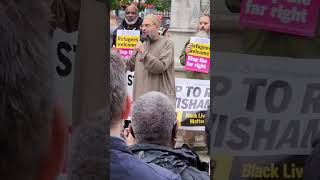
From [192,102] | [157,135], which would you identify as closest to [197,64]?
[192,102]

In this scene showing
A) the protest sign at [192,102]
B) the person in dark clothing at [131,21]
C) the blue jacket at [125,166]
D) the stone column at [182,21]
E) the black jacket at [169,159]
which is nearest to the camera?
the blue jacket at [125,166]

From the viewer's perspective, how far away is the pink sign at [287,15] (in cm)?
135

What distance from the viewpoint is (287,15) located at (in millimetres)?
1362

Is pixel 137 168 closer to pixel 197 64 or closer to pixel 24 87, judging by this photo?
pixel 24 87

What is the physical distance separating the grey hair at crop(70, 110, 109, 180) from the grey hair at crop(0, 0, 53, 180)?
131mm

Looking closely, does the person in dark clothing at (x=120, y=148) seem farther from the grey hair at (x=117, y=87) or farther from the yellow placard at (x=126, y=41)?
the yellow placard at (x=126, y=41)

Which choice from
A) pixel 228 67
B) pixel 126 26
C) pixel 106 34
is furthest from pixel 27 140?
pixel 126 26

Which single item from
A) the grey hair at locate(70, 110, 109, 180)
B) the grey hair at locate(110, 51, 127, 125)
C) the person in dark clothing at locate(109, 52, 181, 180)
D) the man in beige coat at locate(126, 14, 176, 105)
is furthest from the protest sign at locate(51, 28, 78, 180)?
the man in beige coat at locate(126, 14, 176, 105)

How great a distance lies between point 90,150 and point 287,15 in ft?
1.73

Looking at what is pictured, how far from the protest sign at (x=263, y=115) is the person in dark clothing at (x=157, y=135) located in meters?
1.21

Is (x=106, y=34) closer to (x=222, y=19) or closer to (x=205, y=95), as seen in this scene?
(x=222, y=19)

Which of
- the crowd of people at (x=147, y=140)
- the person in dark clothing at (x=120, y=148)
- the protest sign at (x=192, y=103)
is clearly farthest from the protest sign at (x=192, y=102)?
the person in dark clothing at (x=120, y=148)

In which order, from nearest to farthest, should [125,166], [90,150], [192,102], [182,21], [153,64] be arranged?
[90,150]
[125,166]
[153,64]
[192,102]
[182,21]

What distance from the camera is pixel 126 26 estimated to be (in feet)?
27.6
